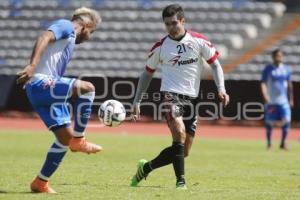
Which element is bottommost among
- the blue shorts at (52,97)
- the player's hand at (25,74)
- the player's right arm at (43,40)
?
the blue shorts at (52,97)

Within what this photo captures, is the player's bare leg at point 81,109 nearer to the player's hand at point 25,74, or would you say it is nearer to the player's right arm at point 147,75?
the player's hand at point 25,74

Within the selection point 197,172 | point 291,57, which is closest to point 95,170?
point 197,172

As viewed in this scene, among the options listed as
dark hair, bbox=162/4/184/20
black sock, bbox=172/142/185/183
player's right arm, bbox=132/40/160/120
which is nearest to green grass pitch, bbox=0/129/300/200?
black sock, bbox=172/142/185/183

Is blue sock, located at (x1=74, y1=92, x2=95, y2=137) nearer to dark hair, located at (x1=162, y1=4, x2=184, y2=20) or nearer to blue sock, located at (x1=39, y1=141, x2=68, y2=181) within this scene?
blue sock, located at (x1=39, y1=141, x2=68, y2=181)

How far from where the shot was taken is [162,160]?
9445 millimetres

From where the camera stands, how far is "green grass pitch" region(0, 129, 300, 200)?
8492mm

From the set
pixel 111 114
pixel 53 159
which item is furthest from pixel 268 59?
pixel 53 159

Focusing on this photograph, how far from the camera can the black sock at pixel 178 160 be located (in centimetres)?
896

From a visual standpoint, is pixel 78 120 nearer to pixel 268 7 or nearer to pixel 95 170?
pixel 95 170

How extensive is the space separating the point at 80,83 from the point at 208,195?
1.84 metres

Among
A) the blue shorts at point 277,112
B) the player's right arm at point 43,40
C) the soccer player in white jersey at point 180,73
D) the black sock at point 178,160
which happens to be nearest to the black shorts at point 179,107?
the soccer player in white jersey at point 180,73

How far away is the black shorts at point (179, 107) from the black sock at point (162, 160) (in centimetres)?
41

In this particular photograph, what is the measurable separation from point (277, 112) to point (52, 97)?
11082 millimetres

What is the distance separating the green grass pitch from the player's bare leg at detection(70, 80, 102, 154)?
1.64ft
